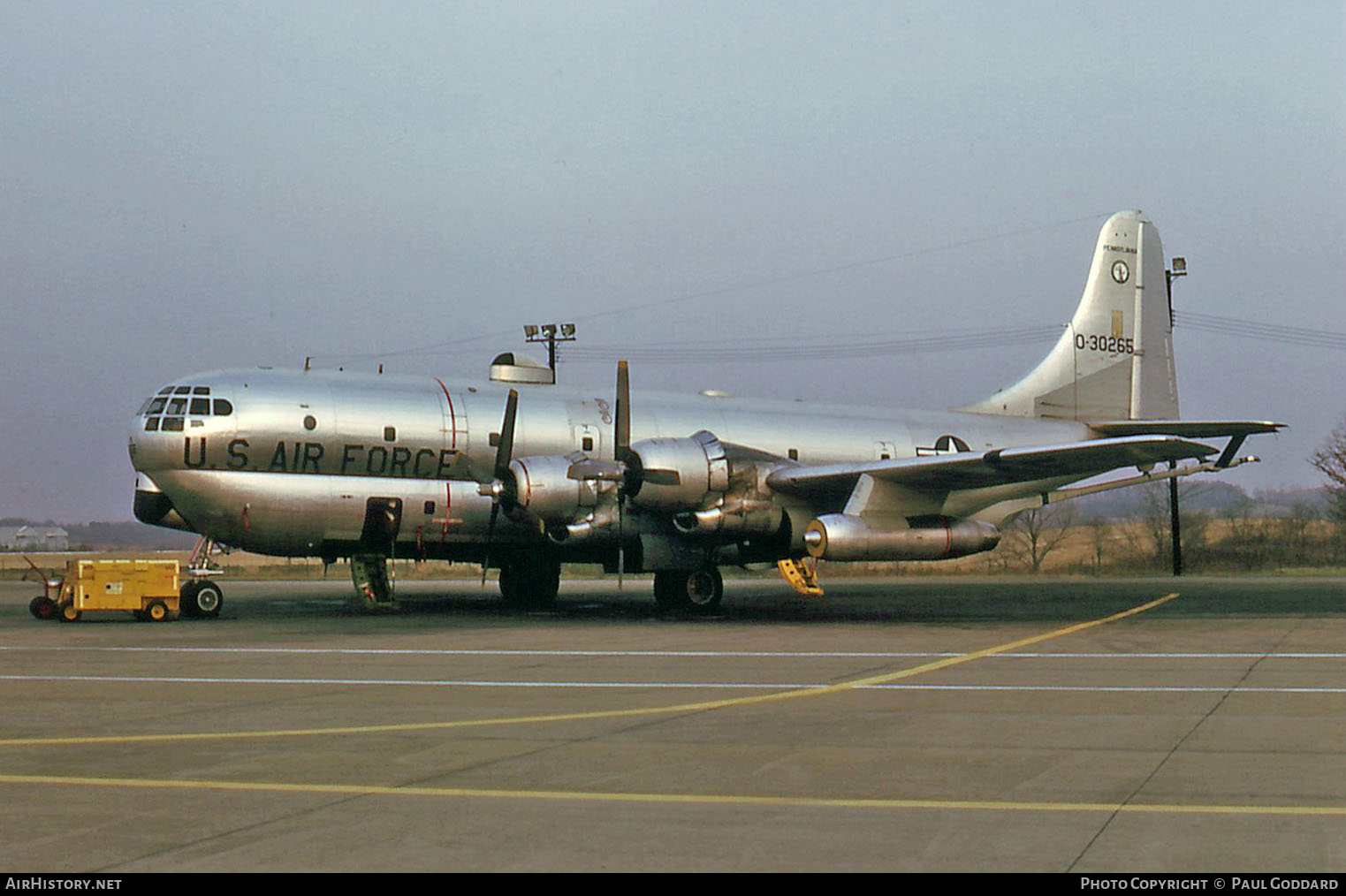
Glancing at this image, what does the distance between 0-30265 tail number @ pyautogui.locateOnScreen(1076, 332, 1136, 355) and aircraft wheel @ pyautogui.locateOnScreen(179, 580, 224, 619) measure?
75.6 ft

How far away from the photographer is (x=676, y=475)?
→ 25.3 meters

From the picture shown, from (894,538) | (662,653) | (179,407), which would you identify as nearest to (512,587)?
(179,407)

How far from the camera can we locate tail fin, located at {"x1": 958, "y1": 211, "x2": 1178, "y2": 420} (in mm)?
35188

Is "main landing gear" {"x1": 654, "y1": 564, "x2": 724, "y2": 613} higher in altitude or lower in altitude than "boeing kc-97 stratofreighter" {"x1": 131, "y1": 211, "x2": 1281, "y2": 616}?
lower

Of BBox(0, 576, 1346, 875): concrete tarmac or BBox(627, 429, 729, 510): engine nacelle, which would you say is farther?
BBox(627, 429, 729, 510): engine nacelle

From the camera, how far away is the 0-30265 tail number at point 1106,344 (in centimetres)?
3528

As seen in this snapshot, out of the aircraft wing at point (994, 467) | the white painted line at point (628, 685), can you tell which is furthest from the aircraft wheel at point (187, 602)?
the aircraft wing at point (994, 467)

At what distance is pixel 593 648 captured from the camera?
19.2 m

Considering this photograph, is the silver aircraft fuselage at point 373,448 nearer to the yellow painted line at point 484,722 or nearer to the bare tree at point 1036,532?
the yellow painted line at point 484,722

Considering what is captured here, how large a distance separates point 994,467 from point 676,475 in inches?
241

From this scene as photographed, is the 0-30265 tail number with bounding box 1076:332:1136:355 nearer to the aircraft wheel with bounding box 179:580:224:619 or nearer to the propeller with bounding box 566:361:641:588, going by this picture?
the propeller with bounding box 566:361:641:588

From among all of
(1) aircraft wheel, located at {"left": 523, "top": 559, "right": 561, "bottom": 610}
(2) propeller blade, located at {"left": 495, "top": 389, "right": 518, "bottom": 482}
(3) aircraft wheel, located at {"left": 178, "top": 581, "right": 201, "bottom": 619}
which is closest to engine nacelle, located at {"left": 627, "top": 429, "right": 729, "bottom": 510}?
(2) propeller blade, located at {"left": 495, "top": 389, "right": 518, "bottom": 482}

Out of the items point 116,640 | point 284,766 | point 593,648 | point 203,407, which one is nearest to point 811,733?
point 284,766

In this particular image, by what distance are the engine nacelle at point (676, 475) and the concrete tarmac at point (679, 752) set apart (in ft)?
15.0
